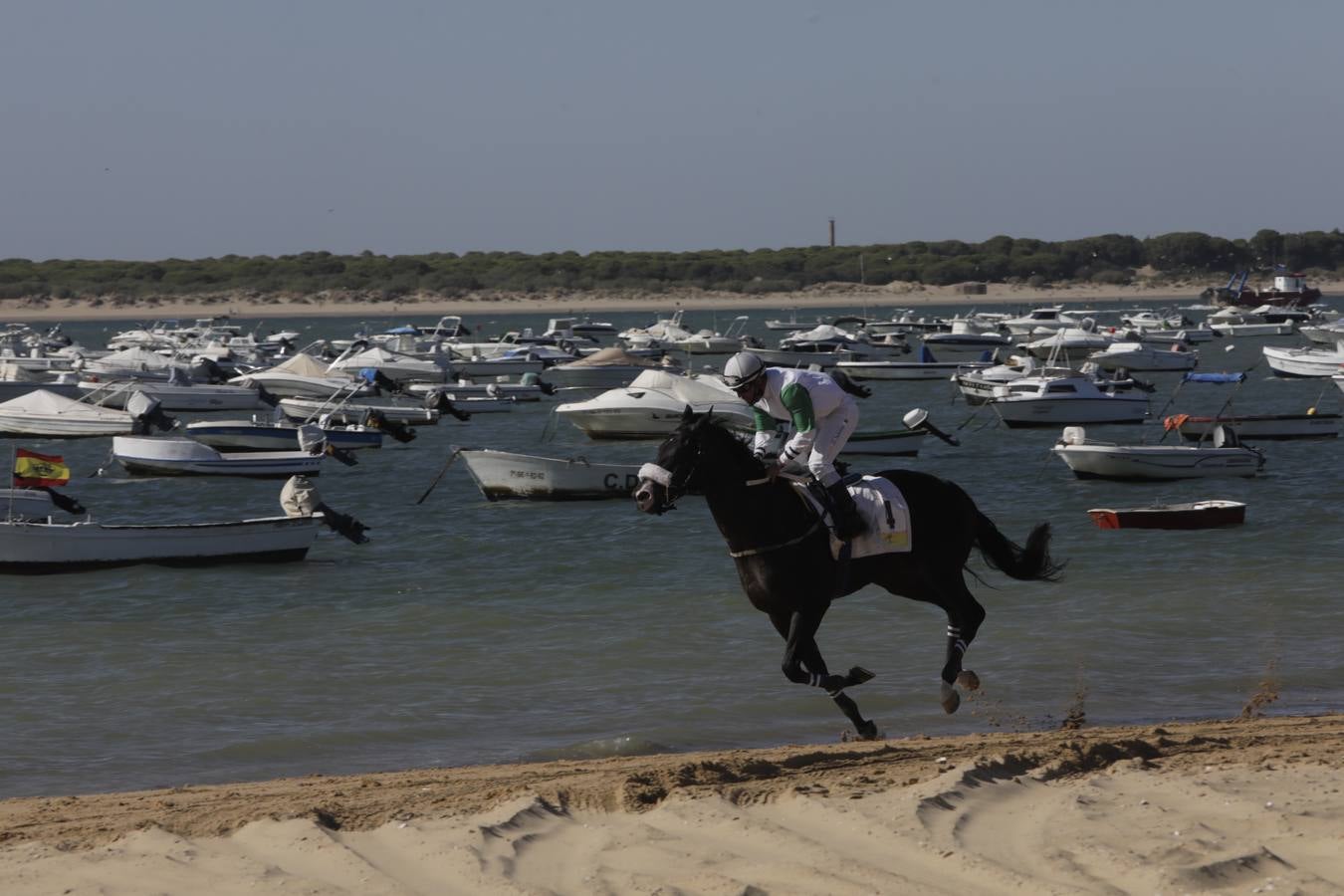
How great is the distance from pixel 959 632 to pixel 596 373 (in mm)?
57383

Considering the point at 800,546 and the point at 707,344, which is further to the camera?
the point at 707,344

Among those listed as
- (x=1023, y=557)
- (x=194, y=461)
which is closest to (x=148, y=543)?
(x=194, y=461)

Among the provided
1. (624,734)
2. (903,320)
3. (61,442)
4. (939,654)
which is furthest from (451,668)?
(903,320)

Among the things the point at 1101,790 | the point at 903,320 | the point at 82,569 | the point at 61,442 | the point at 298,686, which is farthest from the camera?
the point at 903,320

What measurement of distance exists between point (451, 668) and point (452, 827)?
8.97 m

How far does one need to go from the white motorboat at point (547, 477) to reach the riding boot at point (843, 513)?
2185 centimetres

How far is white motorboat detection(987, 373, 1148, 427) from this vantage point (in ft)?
166

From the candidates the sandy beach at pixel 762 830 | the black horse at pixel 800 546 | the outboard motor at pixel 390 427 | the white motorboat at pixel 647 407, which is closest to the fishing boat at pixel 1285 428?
the white motorboat at pixel 647 407

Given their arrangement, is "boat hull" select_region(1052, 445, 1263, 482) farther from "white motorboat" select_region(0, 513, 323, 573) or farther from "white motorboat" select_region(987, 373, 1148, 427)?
"white motorboat" select_region(0, 513, 323, 573)

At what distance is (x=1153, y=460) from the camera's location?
35.7 m

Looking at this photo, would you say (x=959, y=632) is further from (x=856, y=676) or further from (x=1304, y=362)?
(x=1304, y=362)

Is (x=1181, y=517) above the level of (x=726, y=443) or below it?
below

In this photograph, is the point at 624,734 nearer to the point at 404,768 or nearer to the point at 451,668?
the point at 404,768

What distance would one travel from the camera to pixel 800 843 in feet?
28.8
